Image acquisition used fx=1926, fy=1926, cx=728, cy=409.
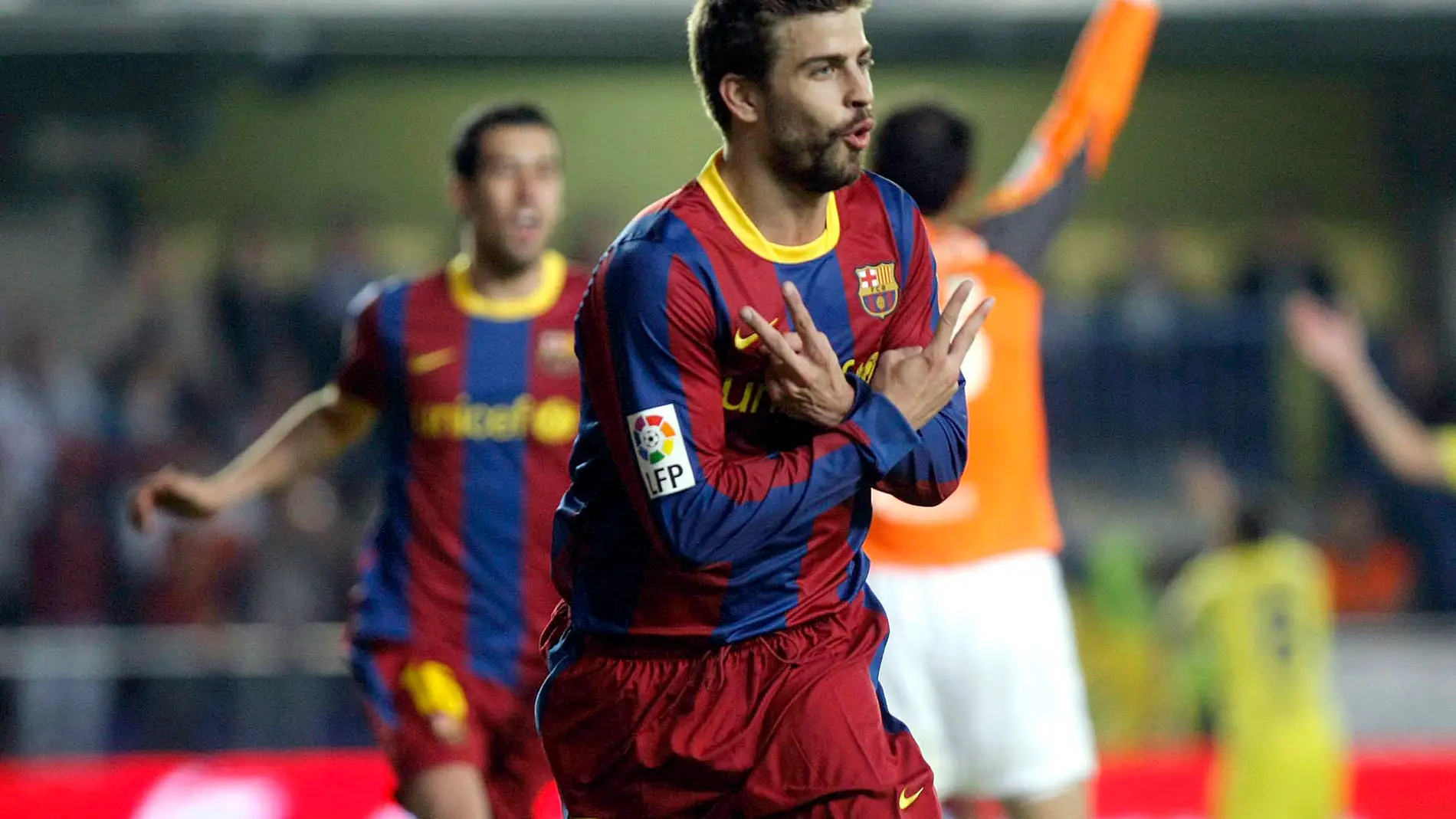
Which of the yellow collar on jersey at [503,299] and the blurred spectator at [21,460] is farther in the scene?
the blurred spectator at [21,460]

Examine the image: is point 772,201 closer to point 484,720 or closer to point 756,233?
point 756,233

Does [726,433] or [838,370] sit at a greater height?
[838,370]

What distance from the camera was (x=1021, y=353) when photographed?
15.9ft

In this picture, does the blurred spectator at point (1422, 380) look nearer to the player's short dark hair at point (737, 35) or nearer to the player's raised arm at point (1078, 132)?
the player's raised arm at point (1078, 132)

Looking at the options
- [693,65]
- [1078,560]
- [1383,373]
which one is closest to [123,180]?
[1078,560]

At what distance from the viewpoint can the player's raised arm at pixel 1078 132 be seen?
5102 millimetres

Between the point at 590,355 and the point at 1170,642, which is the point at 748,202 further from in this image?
the point at 1170,642

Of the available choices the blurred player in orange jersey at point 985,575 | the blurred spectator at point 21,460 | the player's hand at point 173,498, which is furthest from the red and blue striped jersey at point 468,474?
the blurred spectator at point 21,460

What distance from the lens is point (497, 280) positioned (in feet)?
16.3

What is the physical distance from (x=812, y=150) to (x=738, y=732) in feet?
3.04

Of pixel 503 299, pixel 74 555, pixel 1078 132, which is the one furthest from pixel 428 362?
pixel 74 555

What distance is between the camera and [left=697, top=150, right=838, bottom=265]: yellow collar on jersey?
310 cm

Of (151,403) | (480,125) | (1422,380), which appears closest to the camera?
(480,125)

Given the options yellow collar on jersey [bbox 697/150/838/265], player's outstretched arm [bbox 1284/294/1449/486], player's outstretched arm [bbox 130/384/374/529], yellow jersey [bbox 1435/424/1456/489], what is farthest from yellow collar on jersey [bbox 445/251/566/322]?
yellow jersey [bbox 1435/424/1456/489]
